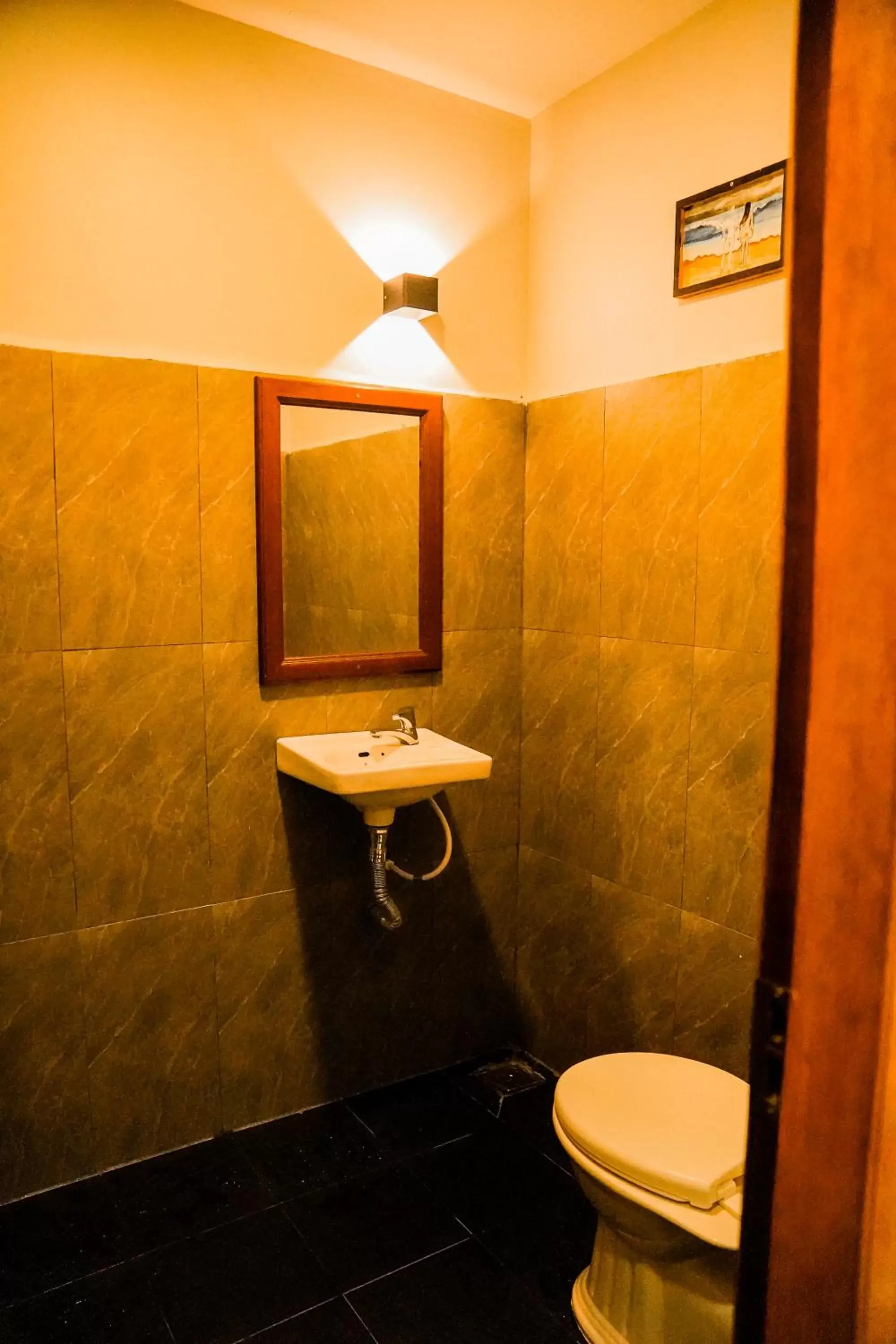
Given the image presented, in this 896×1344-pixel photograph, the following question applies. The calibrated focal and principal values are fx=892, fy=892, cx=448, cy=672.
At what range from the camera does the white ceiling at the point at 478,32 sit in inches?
83.4

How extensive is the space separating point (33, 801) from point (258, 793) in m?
0.55

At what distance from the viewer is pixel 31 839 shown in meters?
2.12

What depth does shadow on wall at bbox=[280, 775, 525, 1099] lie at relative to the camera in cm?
252

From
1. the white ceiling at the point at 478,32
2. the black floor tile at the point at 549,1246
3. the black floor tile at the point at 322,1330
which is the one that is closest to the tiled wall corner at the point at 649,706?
the black floor tile at the point at 549,1246

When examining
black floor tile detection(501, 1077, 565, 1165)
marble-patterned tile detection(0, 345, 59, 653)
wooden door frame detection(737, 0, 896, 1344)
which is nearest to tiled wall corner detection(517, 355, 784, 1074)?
black floor tile detection(501, 1077, 565, 1165)

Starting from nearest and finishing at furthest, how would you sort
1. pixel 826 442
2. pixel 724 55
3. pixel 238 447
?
pixel 826 442
pixel 724 55
pixel 238 447

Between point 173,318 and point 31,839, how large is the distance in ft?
4.27

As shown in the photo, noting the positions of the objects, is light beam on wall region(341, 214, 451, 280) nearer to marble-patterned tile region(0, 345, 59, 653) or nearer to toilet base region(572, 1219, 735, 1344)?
marble-patterned tile region(0, 345, 59, 653)

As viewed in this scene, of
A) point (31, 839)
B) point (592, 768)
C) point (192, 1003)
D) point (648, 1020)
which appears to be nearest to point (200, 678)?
point (31, 839)

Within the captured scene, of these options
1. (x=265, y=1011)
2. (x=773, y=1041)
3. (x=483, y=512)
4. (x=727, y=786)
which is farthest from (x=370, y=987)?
(x=773, y=1041)

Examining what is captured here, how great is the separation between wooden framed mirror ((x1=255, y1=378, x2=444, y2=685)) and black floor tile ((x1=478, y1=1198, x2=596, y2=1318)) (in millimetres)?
1427

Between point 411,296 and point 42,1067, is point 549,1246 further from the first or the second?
point 411,296

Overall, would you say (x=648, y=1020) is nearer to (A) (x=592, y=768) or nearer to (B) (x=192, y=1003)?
(A) (x=592, y=768)

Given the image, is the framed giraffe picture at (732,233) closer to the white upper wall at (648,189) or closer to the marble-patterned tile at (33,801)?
the white upper wall at (648,189)
